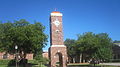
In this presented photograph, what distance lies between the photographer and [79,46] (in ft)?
Result: 180

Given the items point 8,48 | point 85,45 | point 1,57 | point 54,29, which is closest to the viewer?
point 8,48

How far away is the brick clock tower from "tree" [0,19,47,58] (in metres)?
2.25

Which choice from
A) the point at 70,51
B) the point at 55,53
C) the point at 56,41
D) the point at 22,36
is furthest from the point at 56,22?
the point at 70,51

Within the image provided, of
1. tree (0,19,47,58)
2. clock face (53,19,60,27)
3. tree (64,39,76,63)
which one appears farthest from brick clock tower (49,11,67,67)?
tree (64,39,76,63)

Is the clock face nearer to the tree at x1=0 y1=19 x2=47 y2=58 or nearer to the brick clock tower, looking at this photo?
the brick clock tower

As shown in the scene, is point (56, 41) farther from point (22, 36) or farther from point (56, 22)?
point (22, 36)

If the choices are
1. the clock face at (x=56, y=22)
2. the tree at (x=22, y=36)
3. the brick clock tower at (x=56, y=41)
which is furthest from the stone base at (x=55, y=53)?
the clock face at (x=56, y=22)

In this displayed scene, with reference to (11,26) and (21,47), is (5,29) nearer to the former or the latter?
(11,26)

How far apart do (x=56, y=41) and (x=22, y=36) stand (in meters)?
9.56

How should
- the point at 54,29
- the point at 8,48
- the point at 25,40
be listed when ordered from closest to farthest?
the point at 25,40 → the point at 8,48 → the point at 54,29

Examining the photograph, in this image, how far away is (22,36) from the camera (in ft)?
128

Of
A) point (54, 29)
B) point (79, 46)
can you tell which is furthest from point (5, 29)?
point (79, 46)

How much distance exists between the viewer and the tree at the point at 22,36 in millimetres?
39656

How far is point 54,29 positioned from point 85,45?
12.1 metres
